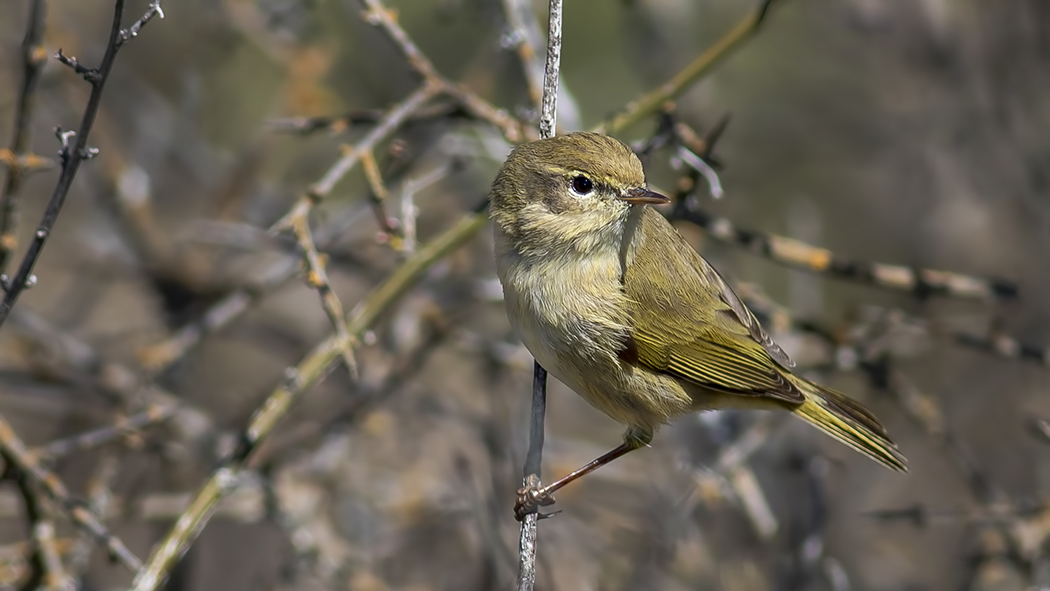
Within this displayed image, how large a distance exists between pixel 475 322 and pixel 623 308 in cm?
205

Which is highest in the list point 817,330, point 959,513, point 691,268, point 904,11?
point 904,11

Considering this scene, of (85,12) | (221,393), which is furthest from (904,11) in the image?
(85,12)

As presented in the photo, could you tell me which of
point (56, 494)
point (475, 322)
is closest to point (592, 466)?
point (56, 494)

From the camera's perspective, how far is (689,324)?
390 centimetres

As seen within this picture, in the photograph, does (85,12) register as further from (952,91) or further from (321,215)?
(952,91)

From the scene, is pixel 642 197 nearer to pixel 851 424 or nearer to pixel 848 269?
pixel 848 269

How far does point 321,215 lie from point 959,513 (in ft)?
8.32

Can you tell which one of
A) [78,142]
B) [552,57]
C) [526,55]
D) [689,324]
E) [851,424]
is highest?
[526,55]

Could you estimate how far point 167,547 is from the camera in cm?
294

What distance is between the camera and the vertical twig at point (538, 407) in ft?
9.55

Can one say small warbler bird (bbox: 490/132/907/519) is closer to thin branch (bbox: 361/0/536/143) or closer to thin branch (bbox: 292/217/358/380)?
thin branch (bbox: 361/0/536/143)

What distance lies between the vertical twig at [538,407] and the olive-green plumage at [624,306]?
0.26 ft

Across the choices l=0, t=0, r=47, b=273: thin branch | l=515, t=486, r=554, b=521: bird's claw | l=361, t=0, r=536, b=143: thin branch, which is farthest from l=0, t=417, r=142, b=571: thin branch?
l=361, t=0, r=536, b=143: thin branch

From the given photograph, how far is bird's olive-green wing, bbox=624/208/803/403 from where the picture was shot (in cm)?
374
